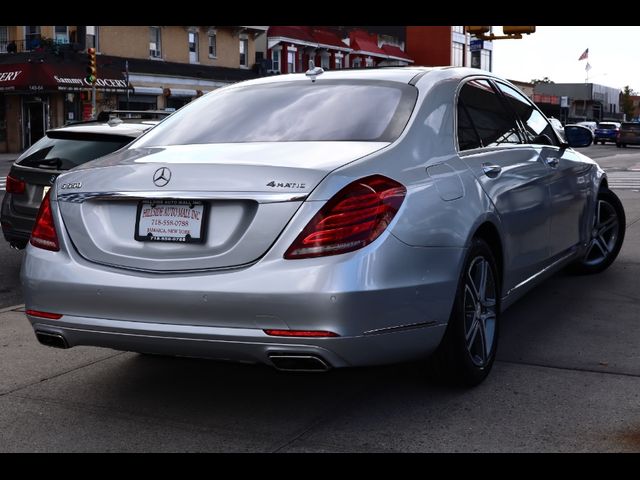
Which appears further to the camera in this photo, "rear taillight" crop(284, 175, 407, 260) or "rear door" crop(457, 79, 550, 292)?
"rear door" crop(457, 79, 550, 292)

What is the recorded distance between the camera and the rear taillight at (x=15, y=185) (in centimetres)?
790

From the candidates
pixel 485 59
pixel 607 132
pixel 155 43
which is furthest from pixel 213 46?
pixel 485 59

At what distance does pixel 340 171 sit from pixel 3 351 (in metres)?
2.67

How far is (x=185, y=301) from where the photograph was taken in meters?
3.65

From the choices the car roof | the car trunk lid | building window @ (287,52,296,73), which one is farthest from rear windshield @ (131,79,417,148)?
building window @ (287,52,296,73)

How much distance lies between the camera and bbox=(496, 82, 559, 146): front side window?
573 cm

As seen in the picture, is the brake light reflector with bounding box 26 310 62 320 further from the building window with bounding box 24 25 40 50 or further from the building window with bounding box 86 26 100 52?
the building window with bounding box 86 26 100 52

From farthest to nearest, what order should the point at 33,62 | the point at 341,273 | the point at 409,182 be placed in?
the point at 33,62 < the point at 409,182 < the point at 341,273

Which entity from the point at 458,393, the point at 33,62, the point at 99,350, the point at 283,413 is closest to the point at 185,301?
the point at 283,413

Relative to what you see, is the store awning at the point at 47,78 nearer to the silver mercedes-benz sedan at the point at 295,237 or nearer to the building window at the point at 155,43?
the building window at the point at 155,43

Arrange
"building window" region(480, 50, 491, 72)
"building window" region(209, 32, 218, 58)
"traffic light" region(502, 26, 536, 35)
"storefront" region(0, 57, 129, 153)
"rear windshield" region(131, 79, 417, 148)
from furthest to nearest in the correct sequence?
"building window" region(480, 50, 491, 72), "building window" region(209, 32, 218, 58), "storefront" region(0, 57, 129, 153), "traffic light" region(502, 26, 536, 35), "rear windshield" region(131, 79, 417, 148)

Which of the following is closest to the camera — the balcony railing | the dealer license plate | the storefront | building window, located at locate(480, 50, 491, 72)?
the dealer license plate

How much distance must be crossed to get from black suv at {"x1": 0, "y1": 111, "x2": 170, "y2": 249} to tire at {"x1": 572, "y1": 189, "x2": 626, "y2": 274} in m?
3.81
